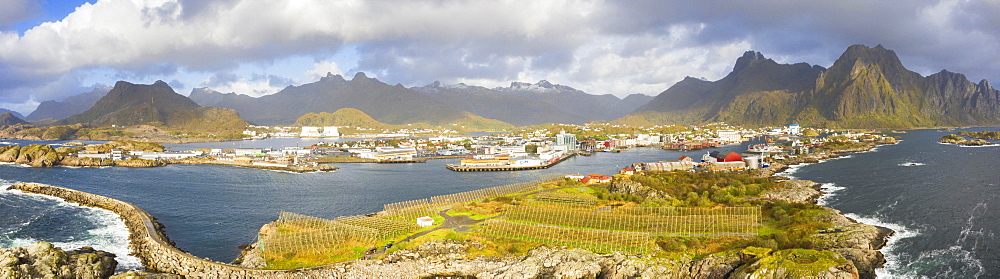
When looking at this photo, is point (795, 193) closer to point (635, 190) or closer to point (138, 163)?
point (635, 190)

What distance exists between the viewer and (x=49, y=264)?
25422 mm

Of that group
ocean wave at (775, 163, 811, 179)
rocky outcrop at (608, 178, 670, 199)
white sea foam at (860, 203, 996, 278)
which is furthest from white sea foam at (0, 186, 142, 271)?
ocean wave at (775, 163, 811, 179)

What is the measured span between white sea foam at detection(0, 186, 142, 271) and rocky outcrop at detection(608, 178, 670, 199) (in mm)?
34540

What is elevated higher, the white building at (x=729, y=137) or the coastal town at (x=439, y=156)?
the white building at (x=729, y=137)

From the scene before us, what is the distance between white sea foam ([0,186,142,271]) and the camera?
30.2 metres

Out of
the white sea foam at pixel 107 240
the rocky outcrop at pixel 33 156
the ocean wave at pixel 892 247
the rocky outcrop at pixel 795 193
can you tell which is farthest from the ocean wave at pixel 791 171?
the rocky outcrop at pixel 33 156

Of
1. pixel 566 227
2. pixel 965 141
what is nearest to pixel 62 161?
pixel 566 227

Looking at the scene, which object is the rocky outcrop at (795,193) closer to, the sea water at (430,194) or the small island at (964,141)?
the sea water at (430,194)

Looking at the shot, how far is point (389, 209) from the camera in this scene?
138ft

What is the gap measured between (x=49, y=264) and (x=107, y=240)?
9.79 meters

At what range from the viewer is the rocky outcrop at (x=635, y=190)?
4356 cm

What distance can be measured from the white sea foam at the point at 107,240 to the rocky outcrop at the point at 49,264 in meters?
1.41

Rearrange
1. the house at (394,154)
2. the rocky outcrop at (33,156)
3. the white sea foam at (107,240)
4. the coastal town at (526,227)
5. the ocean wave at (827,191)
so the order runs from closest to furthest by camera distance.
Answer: the coastal town at (526,227) → the white sea foam at (107,240) → the ocean wave at (827,191) → the rocky outcrop at (33,156) → the house at (394,154)

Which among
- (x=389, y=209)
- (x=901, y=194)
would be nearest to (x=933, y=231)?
(x=901, y=194)
